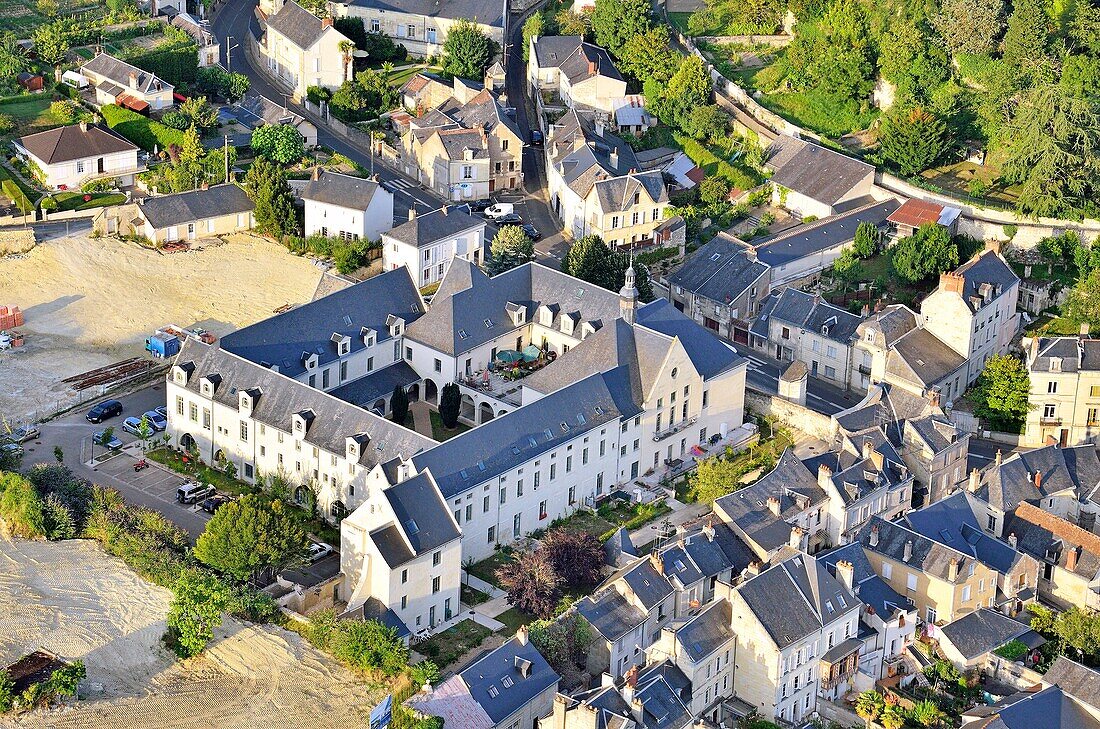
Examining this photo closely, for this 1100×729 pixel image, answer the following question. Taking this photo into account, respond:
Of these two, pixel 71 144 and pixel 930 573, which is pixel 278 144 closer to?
pixel 71 144

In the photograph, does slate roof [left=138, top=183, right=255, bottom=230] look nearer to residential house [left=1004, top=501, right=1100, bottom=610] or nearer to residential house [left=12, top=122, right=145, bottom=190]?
residential house [left=12, top=122, right=145, bottom=190]

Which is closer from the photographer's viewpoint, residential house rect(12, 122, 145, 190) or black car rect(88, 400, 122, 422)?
black car rect(88, 400, 122, 422)

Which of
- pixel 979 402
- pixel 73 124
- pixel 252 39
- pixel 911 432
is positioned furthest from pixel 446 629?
pixel 252 39

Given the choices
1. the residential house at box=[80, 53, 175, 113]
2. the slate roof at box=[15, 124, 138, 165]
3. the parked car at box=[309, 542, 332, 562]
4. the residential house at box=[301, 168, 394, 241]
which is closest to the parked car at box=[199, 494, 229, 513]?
the parked car at box=[309, 542, 332, 562]

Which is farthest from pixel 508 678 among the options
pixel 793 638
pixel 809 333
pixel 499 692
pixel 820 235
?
pixel 820 235

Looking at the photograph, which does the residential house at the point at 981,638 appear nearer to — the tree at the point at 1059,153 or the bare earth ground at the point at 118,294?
the tree at the point at 1059,153

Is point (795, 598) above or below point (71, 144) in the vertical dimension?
below
